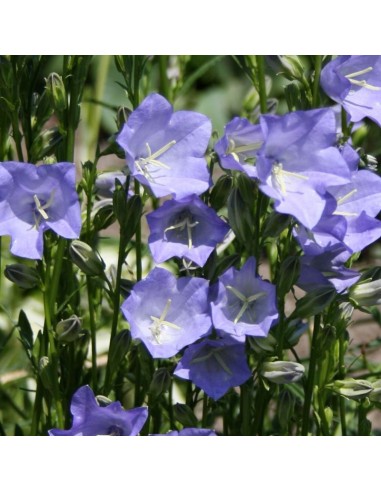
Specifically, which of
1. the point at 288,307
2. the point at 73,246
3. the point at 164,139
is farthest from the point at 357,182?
the point at 288,307

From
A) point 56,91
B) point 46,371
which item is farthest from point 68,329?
point 56,91

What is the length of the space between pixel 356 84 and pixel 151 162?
11.7 inches

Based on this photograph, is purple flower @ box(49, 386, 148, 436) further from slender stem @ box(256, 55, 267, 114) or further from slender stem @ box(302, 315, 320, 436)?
slender stem @ box(256, 55, 267, 114)

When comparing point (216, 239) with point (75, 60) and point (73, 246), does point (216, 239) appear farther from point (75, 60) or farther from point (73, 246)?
point (75, 60)

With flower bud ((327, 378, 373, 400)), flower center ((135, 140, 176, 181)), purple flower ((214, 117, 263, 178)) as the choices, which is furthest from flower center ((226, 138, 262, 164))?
flower bud ((327, 378, 373, 400))

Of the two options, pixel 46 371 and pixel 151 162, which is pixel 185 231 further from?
pixel 46 371

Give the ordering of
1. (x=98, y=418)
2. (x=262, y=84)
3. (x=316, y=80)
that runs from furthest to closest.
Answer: (x=262, y=84) < (x=316, y=80) < (x=98, y=418)

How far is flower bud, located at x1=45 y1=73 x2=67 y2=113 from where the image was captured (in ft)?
4.28

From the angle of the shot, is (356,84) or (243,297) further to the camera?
(356,84)

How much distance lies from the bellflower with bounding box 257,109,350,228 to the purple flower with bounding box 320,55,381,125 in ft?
0.23

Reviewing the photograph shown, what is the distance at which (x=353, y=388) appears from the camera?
4.42 ft

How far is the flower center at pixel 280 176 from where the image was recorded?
3.87 ft

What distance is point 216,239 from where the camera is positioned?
4.08ft

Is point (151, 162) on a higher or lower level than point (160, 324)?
higher
